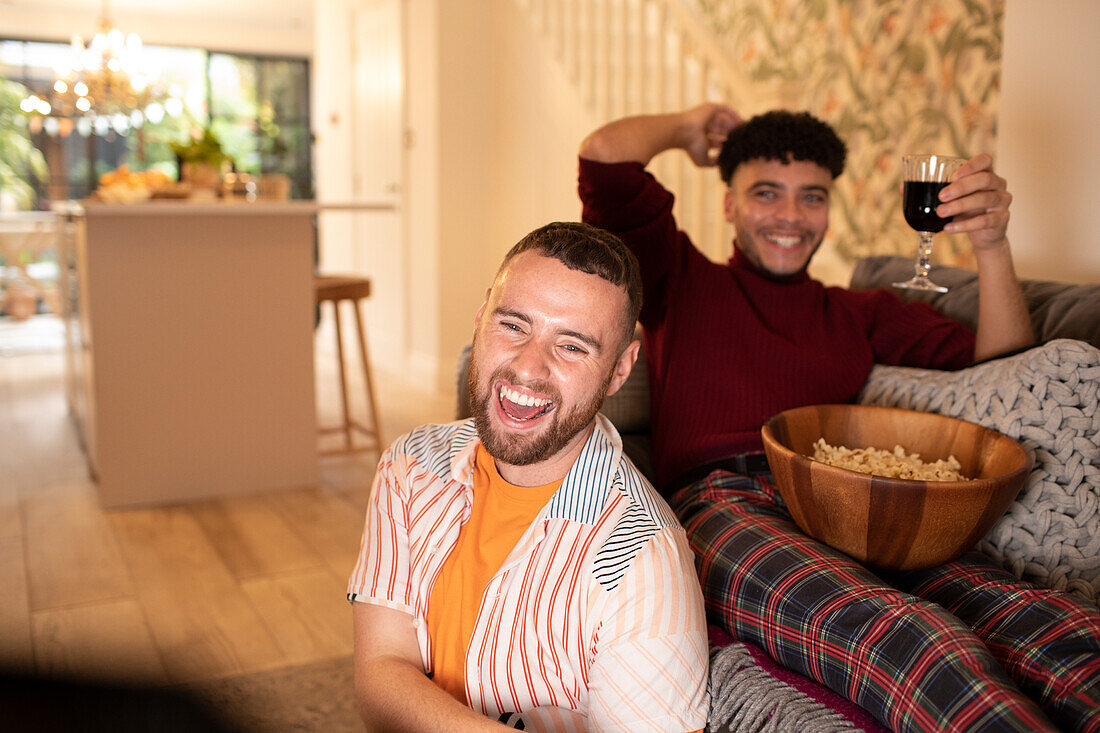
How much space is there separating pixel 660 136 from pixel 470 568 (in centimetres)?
106

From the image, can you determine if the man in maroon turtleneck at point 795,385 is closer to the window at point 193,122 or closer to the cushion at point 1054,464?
the cushion at point 1054,464

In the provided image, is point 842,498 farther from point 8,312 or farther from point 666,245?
point 8,312

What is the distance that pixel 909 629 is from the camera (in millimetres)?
1091

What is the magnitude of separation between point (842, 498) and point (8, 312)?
310 inches

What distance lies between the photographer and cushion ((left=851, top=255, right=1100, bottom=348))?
1.65 meters

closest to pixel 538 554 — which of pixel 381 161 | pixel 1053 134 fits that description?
pixel 1053 134

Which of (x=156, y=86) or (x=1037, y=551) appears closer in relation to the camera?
(x=1037, y=551)

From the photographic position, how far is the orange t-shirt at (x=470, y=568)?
1149 millimetres

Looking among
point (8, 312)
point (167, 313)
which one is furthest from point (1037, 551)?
point (8, 312)

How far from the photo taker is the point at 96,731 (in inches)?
23.7

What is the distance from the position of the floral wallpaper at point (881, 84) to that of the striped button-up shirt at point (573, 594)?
2.20 m

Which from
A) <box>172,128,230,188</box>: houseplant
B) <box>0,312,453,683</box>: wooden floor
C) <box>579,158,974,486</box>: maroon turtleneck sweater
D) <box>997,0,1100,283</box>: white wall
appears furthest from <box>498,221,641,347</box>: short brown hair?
<box>172,128,230,188</box>: houseplant

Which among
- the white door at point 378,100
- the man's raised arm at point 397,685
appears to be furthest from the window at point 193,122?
the man's raised arm at point 397,685

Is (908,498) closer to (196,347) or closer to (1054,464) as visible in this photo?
(1054,464)
